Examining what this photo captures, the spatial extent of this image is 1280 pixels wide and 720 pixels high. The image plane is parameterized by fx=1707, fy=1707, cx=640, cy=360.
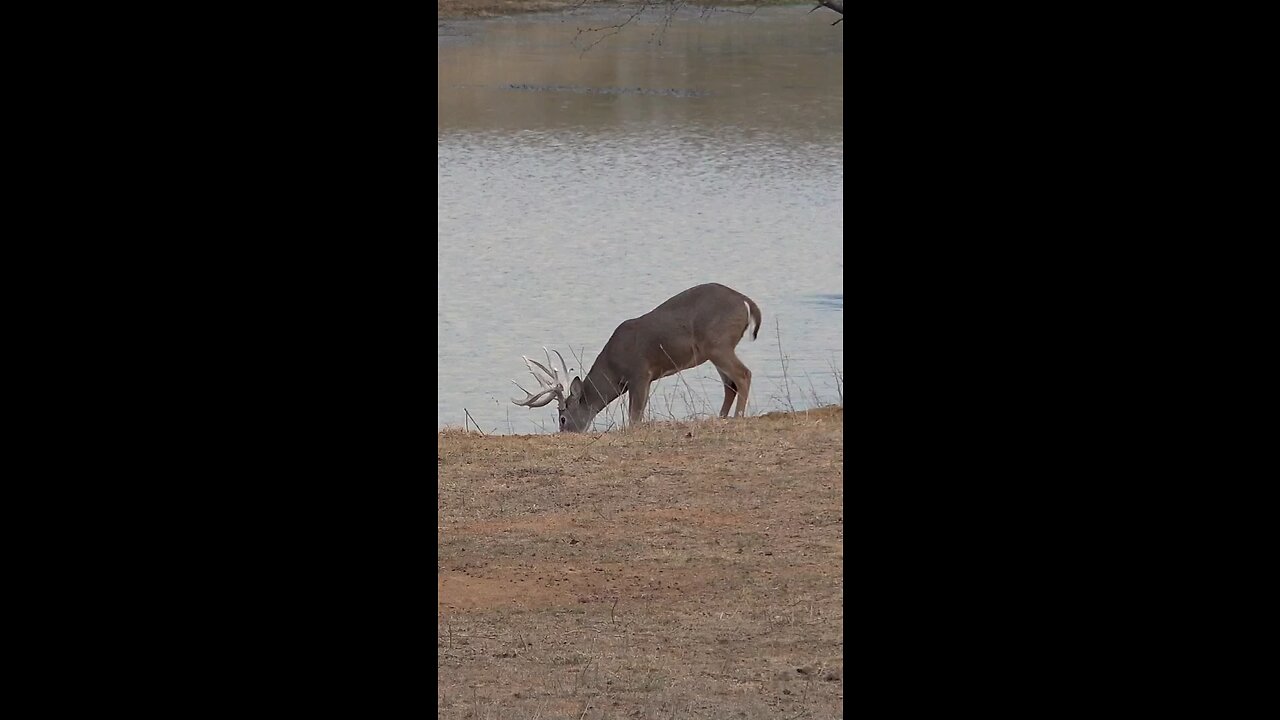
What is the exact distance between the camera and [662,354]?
31.9 ft

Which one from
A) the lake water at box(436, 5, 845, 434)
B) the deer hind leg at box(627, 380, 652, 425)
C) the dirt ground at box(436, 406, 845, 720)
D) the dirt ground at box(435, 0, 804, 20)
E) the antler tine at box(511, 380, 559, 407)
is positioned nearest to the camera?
the dirt ground at box(436, 406, 845, 720)

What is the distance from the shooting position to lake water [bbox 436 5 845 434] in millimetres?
12836

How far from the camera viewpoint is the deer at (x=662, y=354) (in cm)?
970

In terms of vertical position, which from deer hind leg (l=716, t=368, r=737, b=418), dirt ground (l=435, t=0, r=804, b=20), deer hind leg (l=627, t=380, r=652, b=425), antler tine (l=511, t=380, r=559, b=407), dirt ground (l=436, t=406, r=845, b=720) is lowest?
dirt ground (l=435, t=0, r=804, b=20)

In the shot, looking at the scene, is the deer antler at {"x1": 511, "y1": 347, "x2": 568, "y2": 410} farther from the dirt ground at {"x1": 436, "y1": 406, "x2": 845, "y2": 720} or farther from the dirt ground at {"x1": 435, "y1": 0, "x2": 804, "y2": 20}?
the dirt ground at {"x1": 435, "y1": 0, "x2": 804, "y2": 20}

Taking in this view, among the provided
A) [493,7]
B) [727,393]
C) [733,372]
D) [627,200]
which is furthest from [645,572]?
[493,7]

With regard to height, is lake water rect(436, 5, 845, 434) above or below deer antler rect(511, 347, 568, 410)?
below

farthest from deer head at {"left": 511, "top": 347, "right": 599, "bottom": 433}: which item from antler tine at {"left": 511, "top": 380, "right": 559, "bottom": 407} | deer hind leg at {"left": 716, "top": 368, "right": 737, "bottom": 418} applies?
deer hind leg at {"left": 716, "top": 368, "right": 737, "bottom": 418}

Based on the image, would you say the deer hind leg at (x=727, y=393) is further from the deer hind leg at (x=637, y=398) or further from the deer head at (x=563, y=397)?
the deer head at (x=563, y=397)

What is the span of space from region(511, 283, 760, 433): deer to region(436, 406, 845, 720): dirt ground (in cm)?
93

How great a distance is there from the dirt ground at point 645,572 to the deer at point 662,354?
926mm

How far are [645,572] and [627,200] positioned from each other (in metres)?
17.1
